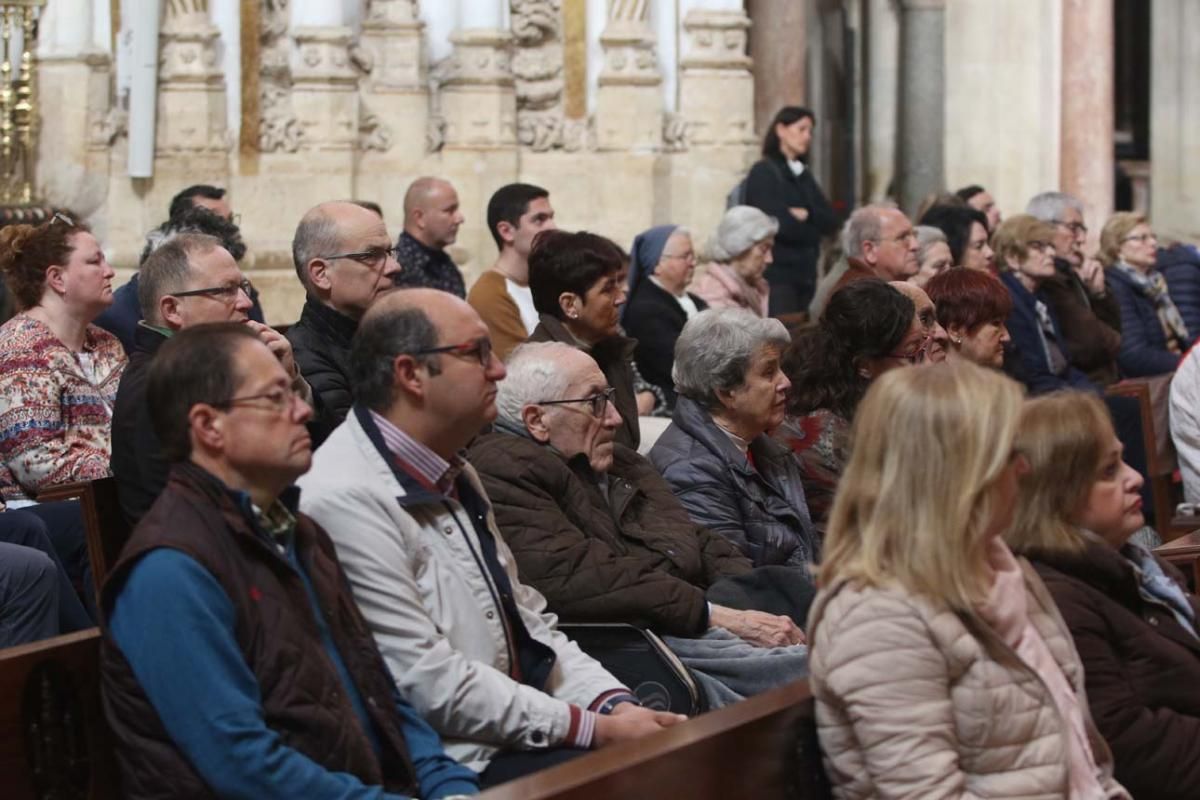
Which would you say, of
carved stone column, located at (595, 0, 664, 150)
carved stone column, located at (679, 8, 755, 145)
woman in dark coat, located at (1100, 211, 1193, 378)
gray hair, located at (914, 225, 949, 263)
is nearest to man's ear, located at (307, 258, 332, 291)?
gray hair, located at (914, 225, 949, 263)

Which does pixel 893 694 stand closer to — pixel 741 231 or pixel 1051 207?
pixel 741 231

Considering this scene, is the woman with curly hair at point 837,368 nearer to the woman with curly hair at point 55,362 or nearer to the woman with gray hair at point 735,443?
the woman with gray hair at point 735,443

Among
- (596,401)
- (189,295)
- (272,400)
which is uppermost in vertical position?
(189,295)

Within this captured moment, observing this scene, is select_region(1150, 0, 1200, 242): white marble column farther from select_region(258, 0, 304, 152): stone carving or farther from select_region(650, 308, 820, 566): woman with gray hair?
select_region(650, 308, 820, 566): woman with gray hair

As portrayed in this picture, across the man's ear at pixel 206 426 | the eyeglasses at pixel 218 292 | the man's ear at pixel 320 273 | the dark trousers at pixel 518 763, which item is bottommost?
the dark trousers at pixel 518 763

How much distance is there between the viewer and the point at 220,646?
3273mm

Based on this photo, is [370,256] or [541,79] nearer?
[370,256]

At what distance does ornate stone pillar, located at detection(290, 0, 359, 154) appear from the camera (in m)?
11.0

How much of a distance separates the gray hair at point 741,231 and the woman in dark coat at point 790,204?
6.62 ft

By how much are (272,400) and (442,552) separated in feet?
1.83

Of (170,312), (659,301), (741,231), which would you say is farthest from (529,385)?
(741,231)

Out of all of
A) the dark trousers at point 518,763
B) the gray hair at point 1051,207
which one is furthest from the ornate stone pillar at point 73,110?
the dark trousers at point 518,763

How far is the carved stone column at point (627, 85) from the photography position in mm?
11812

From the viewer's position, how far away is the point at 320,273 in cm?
568
